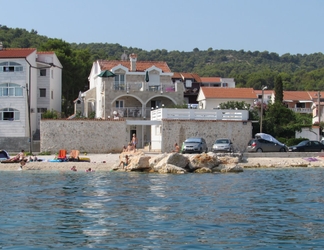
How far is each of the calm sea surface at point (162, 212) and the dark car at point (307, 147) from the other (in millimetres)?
12687

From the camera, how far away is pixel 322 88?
124750 millimetres

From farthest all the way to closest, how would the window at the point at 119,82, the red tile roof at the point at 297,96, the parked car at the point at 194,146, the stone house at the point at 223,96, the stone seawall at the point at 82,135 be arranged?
1. the red tile roof at the point at 297,96
2. the stone house at the point at 223,96
3. the window at the point at 119,82
4. the stone seawall at the point at 82,135
5. the parked car at the point at 194,146

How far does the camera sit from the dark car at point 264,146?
46.2 metres

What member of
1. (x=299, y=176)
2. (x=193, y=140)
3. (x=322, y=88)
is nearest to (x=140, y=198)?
(x=299, y=176)

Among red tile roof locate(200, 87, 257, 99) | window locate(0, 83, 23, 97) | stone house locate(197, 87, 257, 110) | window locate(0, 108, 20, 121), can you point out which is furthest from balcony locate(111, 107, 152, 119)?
red tile roof locate(200, 87, 257, 99)

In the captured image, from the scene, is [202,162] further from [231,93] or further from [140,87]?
[231,93]

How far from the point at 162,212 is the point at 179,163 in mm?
16107

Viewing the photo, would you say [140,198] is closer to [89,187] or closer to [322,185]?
[89,187]

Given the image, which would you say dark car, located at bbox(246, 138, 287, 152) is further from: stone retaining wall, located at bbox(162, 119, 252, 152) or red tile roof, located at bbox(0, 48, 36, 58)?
red tile roof, located at bbox(0, 48, 36, 58)

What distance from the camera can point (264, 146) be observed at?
46.5 metres

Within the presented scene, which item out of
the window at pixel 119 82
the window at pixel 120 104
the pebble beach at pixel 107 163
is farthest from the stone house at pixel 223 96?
the pebble beach at pixel 107 163

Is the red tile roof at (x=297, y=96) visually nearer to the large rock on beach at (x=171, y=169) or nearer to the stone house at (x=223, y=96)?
the stone house at (x=223, y=96)

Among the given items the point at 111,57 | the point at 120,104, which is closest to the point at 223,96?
the point at 120,104

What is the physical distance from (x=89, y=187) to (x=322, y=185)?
1275 cm
